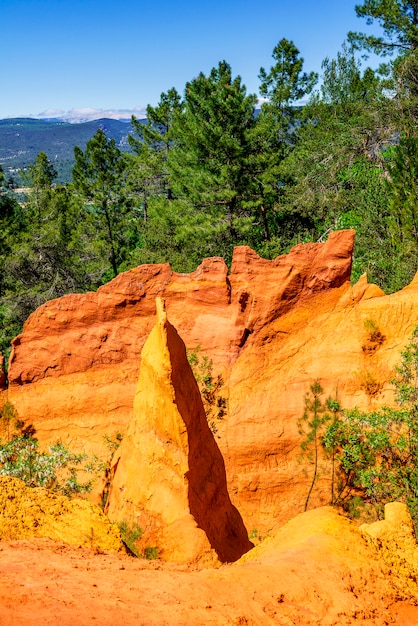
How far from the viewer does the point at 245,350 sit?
62.2 ft

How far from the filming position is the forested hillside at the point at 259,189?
26516mm

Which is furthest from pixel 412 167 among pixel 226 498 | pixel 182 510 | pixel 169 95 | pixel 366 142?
pixel 169 95

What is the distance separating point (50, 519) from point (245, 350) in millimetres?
10475

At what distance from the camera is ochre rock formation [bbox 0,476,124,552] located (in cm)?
940

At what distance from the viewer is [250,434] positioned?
1764 cm

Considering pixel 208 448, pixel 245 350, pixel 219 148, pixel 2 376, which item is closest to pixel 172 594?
pixel 208 448

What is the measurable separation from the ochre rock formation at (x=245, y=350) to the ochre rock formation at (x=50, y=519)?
7984 mm

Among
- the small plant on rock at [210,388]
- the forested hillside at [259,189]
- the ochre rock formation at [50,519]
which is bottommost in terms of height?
the small plant on rock at [210,388]

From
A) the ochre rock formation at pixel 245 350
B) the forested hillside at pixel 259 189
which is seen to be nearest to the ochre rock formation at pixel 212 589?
the ochre rock formation at pixel 245 350

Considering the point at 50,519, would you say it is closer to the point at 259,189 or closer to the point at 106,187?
the point at 259,189

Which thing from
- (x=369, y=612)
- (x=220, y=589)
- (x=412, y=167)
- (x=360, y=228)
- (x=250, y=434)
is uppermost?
(x=412, y=167)

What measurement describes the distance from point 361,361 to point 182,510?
8184mm

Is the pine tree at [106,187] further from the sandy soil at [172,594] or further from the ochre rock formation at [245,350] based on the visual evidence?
the sandy soil at [172,594]

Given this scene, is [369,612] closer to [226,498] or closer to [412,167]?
→ [226,498]
